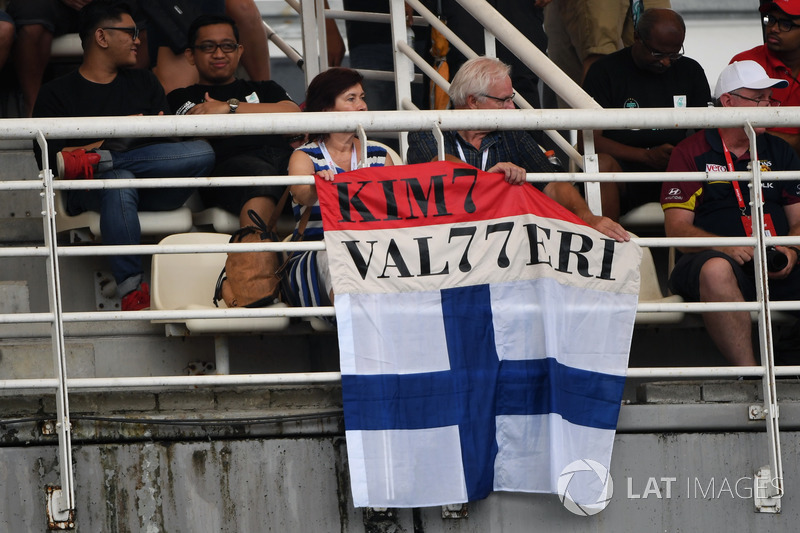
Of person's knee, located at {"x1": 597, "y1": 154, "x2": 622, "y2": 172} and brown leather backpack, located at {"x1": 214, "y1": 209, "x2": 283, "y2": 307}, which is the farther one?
person's knee, located at {"x1": 597, "y1": 154, "x2": 622, "y2": 172}

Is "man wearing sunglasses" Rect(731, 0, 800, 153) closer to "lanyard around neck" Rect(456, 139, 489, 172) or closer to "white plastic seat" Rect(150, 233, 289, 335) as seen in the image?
"lanyard around neck" Rect(456, 139, 489, 172)

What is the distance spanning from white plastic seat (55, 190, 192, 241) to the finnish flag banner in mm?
1702

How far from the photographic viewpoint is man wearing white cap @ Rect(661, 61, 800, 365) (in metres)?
4.96

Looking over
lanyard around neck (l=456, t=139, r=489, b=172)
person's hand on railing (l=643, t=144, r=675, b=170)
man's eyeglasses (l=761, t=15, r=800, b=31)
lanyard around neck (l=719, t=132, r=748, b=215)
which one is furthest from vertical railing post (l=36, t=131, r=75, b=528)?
man's eyeglasses (l=761, t=15, r=800, b=31)

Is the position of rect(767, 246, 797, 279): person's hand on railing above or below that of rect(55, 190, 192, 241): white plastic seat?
below

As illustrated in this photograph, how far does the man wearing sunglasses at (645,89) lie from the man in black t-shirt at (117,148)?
6.98 ft

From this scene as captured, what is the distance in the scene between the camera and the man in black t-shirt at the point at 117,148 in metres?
5.45

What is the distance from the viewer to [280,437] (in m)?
4.42

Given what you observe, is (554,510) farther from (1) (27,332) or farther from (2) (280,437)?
(1) (27,332)

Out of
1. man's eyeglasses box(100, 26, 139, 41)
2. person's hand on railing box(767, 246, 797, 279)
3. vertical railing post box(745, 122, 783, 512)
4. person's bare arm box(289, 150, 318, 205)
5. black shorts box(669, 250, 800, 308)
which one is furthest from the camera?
man's eyeglasses box(100, 26, 139, 41)

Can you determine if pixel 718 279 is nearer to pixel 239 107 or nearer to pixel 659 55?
pixel 659 55

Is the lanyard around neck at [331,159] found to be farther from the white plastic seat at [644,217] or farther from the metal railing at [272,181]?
the white plastic seat at [644,217]

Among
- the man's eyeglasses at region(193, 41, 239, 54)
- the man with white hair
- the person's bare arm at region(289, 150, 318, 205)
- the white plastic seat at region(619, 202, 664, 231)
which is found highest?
the man's eyeglasses at region(193, 41, 239, 54)

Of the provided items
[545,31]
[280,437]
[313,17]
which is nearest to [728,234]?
[280,437]
